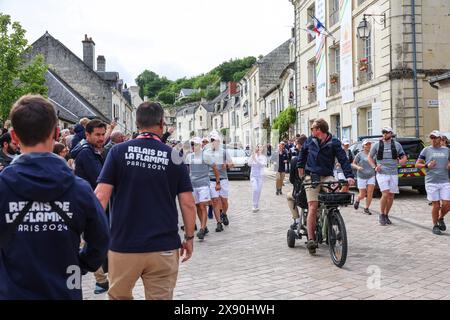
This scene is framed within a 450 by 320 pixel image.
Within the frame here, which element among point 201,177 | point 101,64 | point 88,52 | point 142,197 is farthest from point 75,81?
point 142,197

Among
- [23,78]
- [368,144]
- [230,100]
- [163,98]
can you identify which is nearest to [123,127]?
[230,100]

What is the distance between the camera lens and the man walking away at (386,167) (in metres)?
9.85

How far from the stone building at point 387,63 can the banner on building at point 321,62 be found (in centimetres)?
78

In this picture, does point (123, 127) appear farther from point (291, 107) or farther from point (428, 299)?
point (428, 299)

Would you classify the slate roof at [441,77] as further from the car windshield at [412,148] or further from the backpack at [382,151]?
the backpack at [382,151]

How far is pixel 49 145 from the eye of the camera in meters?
2.41

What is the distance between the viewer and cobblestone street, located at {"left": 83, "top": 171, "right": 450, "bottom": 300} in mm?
5426

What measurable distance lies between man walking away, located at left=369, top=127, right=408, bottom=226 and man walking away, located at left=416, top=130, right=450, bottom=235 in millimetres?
801

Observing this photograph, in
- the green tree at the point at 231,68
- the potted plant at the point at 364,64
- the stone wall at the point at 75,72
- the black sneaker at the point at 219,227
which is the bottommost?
the black sneaker at the point at 219,227

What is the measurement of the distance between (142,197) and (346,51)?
820 inches

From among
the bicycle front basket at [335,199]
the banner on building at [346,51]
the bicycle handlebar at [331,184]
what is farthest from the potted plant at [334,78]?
the bicycle front basket at [335,199]

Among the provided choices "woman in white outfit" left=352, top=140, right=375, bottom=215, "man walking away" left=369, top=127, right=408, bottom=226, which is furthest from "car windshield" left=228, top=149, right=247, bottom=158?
"man walking away" left=369, top=127, right=408, bottom=226

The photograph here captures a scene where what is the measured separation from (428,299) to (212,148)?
5.43 metres

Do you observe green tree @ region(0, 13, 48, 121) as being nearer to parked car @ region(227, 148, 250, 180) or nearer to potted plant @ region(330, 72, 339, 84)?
parked car @ region(227, 148, 250, 180)
